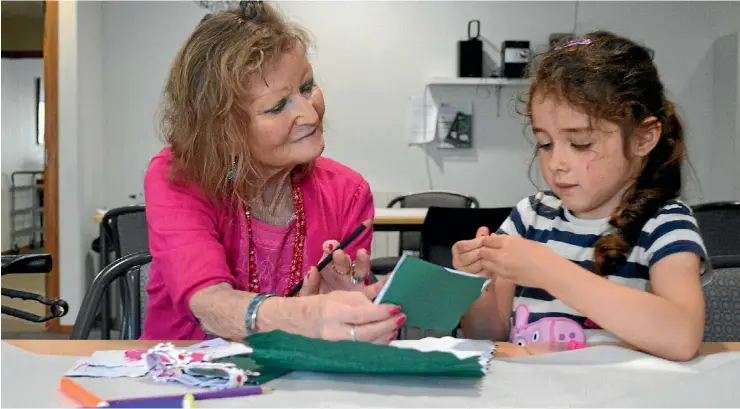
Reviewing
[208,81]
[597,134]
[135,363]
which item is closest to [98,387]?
[135,363]

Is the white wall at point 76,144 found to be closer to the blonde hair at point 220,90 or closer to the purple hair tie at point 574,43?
the blonde hair at point 220,90

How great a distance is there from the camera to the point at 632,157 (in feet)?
4.21

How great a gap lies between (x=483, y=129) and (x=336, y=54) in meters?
1.13

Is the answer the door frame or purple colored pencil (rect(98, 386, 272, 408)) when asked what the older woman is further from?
the door frame

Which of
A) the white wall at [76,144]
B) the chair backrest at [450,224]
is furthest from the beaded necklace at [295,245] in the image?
the white wall at [76,144]

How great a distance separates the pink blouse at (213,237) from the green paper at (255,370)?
0.25 meters

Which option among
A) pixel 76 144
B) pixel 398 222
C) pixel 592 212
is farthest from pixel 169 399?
pixel 76 144

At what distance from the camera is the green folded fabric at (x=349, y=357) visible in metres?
0.86

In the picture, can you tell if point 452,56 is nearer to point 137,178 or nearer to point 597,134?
point 137,178

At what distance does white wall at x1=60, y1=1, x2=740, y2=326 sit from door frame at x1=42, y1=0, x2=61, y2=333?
1.42 ft

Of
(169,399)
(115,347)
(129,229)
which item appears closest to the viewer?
(169,399)

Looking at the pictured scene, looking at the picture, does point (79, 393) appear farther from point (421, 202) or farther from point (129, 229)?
point (421, 202)

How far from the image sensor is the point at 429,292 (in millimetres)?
928

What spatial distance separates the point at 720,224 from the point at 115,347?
1.93 metres
